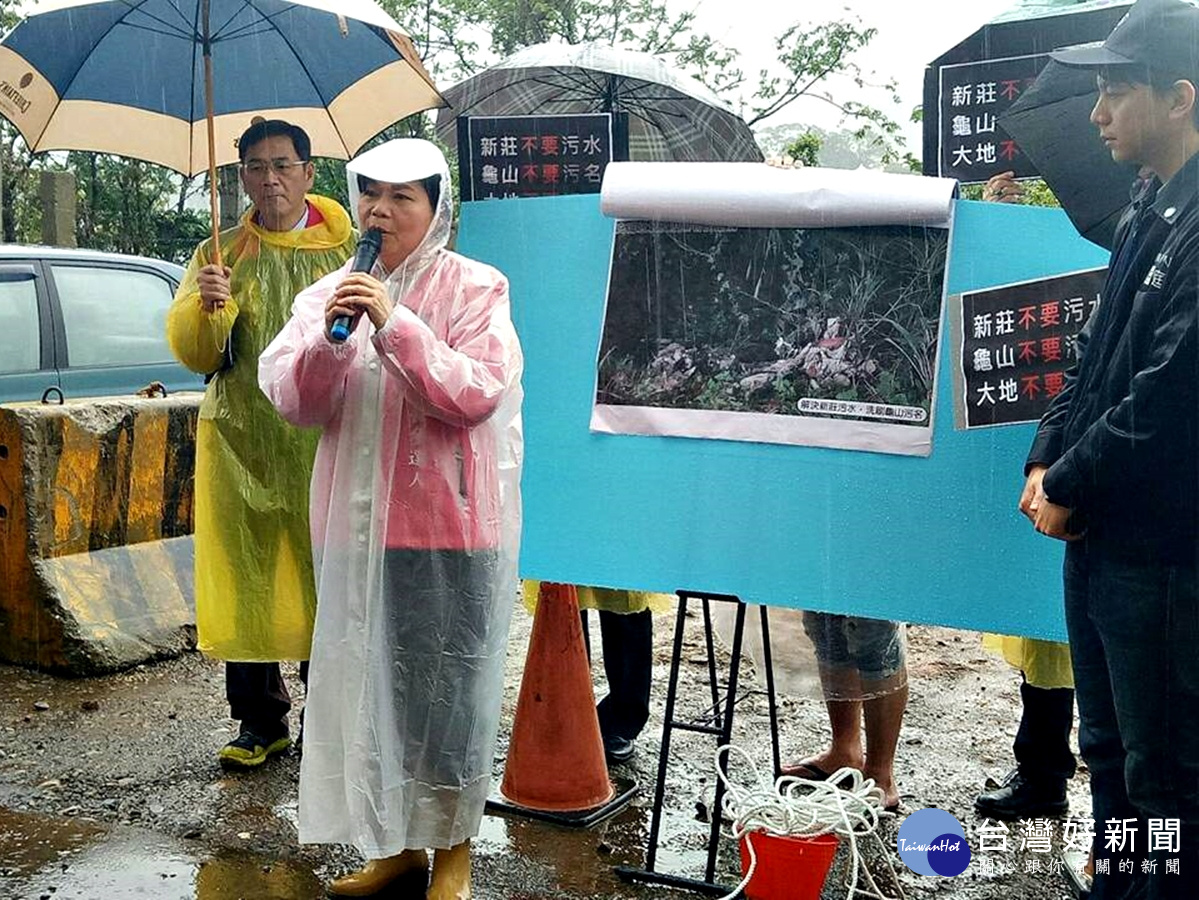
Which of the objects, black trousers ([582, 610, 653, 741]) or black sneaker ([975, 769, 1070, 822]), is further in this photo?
black trousers ([582, 610, 653, 741])

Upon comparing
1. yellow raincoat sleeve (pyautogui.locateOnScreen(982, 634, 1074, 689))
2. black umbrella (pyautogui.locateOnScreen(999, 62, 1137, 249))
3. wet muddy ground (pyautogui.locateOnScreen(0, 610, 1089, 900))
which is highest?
black umbrella (pyautogui.locateOnScreen(999, 62, 1137, 249))

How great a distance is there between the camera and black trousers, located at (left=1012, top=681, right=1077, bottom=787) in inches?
143

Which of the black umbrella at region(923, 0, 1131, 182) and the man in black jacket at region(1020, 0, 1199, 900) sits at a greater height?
the black umbrella at region(923, 0, 1131, 182)

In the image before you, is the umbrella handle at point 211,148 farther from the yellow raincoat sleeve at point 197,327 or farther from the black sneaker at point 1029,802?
the black sneaker at point 1029,802

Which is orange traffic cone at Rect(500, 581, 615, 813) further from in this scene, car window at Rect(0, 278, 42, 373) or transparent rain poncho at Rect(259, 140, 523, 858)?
car window at Rect(0, 278, 42, 373)

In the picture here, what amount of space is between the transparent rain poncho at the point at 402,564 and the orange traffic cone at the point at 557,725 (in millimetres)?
713

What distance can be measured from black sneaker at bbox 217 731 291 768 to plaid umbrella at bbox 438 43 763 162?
7.27 ft

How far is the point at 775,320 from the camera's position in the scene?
3205 millimetres

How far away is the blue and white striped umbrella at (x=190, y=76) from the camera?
151 inches

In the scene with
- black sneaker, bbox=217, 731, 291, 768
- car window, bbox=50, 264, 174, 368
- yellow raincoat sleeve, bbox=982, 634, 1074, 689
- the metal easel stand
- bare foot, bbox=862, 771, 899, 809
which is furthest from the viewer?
car window, bbox=50, 264, 174, 368

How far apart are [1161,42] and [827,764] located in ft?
7.46

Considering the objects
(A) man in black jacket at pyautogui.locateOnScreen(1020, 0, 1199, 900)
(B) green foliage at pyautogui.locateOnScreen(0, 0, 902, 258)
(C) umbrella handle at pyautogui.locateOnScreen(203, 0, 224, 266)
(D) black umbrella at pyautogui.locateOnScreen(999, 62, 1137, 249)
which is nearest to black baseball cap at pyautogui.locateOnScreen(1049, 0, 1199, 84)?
(A) man in black jacket at pyautogui.locateOnScreen(1020, 0, 1199, 900)

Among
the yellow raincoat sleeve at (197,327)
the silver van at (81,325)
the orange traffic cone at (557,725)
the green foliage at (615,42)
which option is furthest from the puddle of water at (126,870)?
the green foliage at (615,42)

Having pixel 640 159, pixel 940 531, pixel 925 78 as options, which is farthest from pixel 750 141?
pixel 940 531
